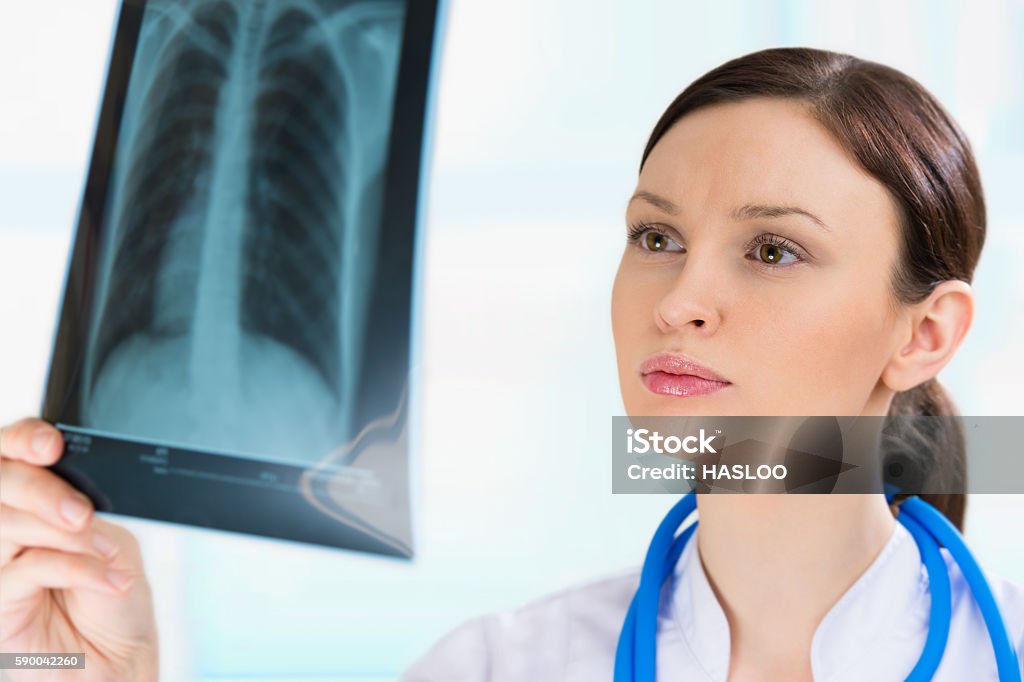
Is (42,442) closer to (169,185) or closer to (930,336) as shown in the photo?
(169,185)

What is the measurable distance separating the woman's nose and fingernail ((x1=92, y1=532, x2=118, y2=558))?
1.91ft

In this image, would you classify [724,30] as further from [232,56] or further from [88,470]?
[88,470]

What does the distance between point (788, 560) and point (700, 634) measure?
4.8 inches

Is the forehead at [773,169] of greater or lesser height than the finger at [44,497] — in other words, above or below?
above

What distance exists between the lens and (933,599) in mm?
1024

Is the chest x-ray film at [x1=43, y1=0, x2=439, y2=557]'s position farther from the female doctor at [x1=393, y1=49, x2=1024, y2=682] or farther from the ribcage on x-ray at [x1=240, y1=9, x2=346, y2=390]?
the female doctor at [x1=393, y1=49, x2=1024, y2=682]

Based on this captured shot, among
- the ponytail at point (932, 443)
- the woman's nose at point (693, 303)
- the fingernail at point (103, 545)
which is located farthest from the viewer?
the ponytail at point (932, 443)

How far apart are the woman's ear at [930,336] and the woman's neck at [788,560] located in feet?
0.44

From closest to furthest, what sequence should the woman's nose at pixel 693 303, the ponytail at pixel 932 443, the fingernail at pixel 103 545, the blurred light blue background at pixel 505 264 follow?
the woman's nose at pixel 693 303 → the fingernail at pixel 103 545 → the ponytail at pixel 932 443 → the blurred light blue background at pixel 505 264

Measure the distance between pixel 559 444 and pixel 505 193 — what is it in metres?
0.48

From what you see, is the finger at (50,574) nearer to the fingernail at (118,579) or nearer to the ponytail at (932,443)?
the fingernail at (118,579)

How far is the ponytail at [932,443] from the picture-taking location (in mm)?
1115

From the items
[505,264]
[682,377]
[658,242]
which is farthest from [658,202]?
[505,264]

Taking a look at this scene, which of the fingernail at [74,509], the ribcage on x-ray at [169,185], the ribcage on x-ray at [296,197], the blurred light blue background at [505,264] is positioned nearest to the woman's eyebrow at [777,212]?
the ribcage on x-ray at [296,197]
